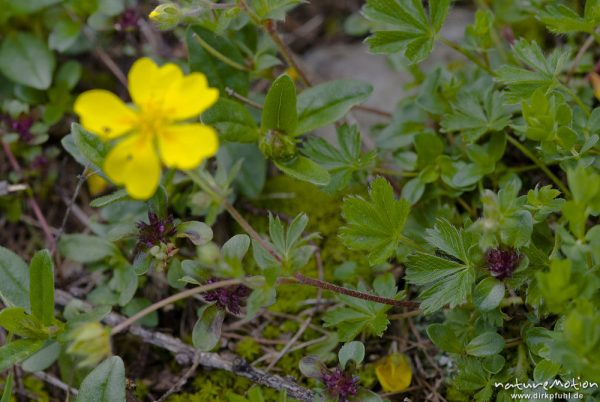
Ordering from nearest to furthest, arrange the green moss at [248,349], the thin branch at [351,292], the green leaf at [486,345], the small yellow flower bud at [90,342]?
the small yellow flower bud at [90,342] < the thin branch at [351,292] < the green leaf at [486,345] < the green moss at [248,349]

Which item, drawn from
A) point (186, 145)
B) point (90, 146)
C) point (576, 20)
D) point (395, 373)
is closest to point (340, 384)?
point (395, 373)

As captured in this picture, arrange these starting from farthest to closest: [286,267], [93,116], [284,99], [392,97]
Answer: [392,97], [284,99], [286,267], [93,116]

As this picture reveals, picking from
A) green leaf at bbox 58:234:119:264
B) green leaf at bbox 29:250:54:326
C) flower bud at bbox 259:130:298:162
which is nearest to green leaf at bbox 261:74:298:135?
flower bud at bbox 259:130:298:162

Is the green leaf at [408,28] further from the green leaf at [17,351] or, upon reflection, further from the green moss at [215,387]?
the green leaf at [17,351]

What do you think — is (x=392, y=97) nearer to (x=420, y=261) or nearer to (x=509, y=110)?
(x=509, y=110)

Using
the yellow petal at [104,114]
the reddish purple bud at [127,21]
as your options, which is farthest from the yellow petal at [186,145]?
the reddish purple bud at [127,21]

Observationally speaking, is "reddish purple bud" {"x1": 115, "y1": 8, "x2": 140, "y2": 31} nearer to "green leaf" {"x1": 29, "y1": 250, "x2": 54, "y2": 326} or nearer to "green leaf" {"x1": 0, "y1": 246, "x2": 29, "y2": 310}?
"green leaf" {"x1": 0, "y1": 246, "x2": 29, "y2": 310}

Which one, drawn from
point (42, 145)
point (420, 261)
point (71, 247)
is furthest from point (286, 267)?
point (42, 145)

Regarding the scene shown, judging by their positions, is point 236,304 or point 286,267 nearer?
point 286,267
